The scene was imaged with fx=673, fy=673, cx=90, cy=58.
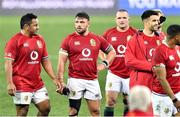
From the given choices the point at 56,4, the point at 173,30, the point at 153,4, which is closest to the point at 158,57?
the point at 173,30

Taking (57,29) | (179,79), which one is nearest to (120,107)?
(179,79)

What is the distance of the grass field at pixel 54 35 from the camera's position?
14380mm

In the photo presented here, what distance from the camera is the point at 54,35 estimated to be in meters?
25.4

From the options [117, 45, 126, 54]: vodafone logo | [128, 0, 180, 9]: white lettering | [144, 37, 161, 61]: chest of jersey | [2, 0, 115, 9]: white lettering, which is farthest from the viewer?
[2, 0, 115, 9]: white lettering

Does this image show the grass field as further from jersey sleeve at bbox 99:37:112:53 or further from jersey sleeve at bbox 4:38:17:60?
jersey sleeve at bbox 4:38:17:60

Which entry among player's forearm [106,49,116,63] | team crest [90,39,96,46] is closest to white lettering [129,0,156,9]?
player's forearm [106,49,116,63]

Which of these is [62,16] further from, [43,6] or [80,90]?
[80,90]

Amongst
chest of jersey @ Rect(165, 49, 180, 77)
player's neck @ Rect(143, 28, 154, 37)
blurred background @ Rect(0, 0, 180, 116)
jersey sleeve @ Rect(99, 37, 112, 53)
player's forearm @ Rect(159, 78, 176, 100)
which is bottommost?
player's forearm @ Rect(159, 78, 176, 100)

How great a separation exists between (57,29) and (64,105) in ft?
40.4

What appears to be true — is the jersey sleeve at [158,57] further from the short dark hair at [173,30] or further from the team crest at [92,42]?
the team crest at [92,42]

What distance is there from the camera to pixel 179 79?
998 centimetres

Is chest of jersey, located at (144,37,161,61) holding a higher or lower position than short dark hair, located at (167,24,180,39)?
lower

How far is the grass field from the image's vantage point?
47.2 feet

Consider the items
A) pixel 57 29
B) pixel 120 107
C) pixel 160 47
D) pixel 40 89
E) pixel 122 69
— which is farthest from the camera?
pixel 57 29
